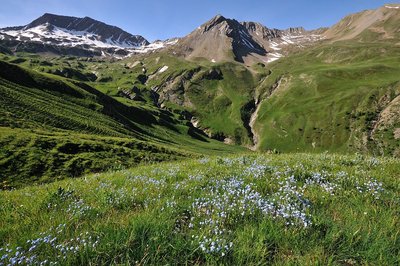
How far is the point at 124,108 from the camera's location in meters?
188

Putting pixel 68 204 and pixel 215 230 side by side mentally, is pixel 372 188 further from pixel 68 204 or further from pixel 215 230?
pixel 68 204

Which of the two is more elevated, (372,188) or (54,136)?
(372,188)

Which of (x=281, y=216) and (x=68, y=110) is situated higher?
(x=281, y=216)

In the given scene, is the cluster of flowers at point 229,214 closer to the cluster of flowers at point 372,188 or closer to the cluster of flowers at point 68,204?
the cluster of flowers at point 372,188

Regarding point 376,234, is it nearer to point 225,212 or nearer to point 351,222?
point 351,222

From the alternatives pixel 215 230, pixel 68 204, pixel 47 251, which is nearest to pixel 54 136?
pixel 68 204

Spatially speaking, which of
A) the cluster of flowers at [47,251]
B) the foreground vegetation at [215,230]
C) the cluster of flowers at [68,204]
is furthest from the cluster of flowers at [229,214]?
the cluster of flowers at [68,204]

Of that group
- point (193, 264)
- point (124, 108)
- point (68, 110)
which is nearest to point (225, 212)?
point (193, 264)

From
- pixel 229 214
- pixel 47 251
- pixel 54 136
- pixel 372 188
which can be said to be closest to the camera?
pixel 47 251

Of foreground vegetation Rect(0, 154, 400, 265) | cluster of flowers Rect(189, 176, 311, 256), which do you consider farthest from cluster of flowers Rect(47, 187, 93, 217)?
cluster of flowers Rect(189, 176, 311, 256)

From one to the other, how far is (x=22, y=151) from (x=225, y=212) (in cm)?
5600

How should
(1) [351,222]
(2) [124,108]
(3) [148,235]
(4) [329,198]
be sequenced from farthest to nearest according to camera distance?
1. (2) [124,108]
2. (4) [329,198]
3. (1) [351,222]
4. (3) [148,235]

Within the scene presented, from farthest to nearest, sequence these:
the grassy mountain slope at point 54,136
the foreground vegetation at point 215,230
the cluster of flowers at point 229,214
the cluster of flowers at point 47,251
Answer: the grassy mountain slope at point 54,136 → the cluster of flowers at point 229,214 → the foreground vegetation at point 215,230 → the cluster of flowers at point 47,251

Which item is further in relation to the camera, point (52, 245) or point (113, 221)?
point (113, 221)
